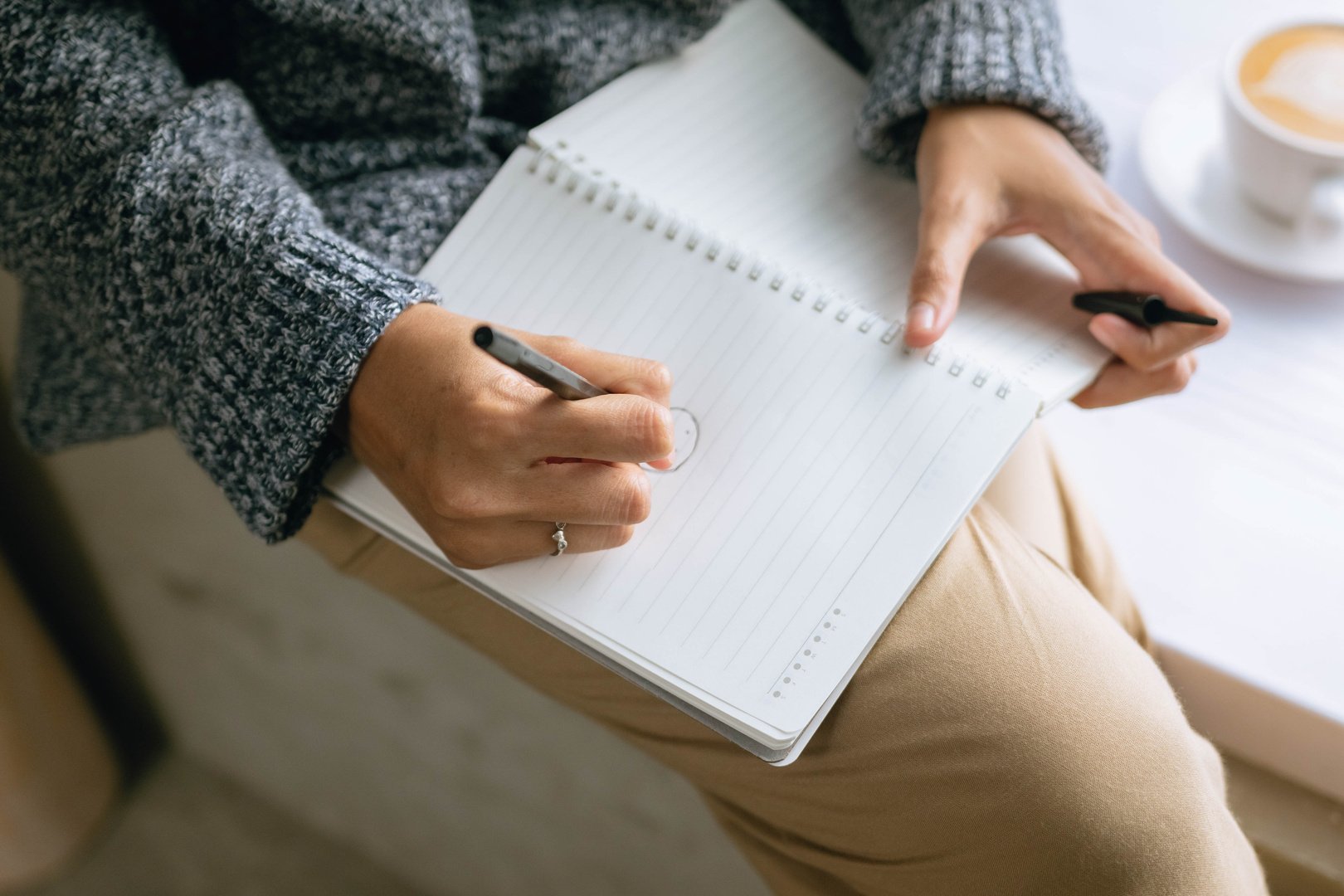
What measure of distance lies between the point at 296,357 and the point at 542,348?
13 cm

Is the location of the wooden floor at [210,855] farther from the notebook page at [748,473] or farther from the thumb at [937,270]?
the thumb at [937,270]

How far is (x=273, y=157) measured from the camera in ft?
1.90

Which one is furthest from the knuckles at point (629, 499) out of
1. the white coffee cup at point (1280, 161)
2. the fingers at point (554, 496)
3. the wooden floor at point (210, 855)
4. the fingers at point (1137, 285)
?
the wooden floor at point (210, 855)

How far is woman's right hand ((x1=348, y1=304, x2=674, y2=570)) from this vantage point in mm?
456

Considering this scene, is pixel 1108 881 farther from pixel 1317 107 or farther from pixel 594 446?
pixel 1317 107

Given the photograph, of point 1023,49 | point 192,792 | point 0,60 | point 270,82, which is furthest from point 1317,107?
point 192,792

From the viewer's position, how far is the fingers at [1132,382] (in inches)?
23.2

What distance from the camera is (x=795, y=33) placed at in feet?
2.38

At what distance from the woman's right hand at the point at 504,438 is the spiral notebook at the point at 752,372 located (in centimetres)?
3

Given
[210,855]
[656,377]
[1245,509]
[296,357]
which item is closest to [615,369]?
Answer: [656,377]

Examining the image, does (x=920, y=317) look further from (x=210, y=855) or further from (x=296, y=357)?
(x=210, y=855)

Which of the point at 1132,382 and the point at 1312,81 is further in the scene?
the point at 1312,81

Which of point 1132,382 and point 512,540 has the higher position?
point 1132,382

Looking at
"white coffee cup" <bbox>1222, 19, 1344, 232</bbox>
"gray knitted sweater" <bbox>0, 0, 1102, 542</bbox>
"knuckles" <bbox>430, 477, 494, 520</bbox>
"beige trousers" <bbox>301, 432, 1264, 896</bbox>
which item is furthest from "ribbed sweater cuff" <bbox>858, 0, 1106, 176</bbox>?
"knuckles" <bbox>430, 477, 494, 520</bbox>
